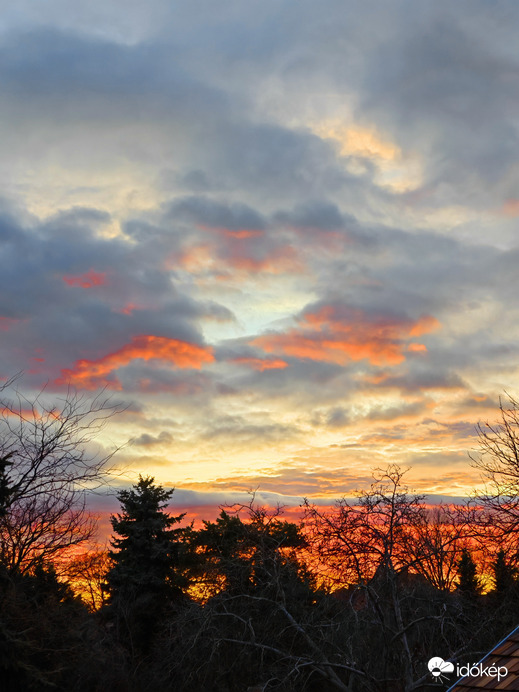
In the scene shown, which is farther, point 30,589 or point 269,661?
point 269,661

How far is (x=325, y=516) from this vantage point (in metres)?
14.4

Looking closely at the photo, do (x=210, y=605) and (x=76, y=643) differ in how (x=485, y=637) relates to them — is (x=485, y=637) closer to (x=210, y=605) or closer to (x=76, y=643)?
(x=210, y=605)

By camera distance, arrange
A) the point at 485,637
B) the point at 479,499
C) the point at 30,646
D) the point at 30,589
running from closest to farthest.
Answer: the point at 30,646
the point at 485,637
the point at 30,589
the point at 479,499

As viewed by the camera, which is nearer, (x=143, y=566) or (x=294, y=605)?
(x=294, y=605)

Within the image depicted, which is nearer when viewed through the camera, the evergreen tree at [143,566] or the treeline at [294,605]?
the treeline at [294,605]

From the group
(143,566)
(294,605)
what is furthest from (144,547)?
(294,605)

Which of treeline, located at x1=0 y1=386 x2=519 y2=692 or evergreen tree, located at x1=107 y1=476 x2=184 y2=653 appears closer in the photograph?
treeline, located at x1=0 y1=386 x2=519 y2=692

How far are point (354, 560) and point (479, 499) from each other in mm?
10646

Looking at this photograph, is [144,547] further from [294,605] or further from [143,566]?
[294,605]

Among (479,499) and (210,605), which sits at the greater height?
(479,499)

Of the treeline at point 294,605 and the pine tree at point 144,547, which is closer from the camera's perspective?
the treeline at point 294,605

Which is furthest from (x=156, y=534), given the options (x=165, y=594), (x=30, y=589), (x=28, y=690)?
(x=28, y=690)

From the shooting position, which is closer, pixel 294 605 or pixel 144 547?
pixel 294 605

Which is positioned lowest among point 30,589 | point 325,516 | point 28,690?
point 28,690
